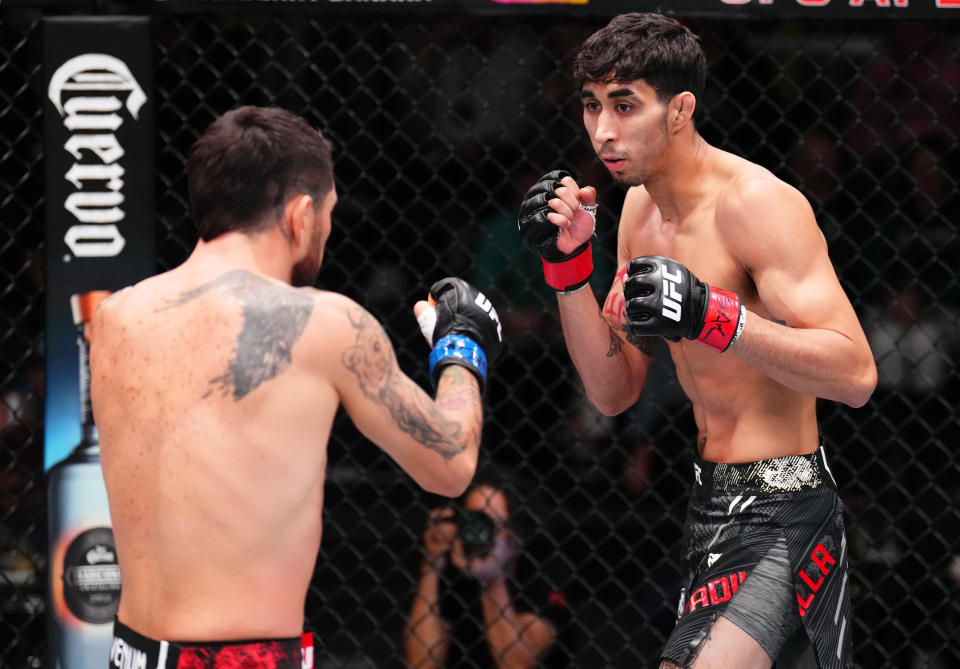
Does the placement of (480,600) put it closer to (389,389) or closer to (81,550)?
(81,550)

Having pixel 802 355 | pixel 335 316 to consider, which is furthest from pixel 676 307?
pixel 335 316

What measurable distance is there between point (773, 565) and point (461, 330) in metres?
0.65

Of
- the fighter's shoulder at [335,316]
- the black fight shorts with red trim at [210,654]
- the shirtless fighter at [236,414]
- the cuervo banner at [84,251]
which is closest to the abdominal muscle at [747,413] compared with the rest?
the shirtless fighter at [236,414]

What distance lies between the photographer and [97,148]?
2.39 metres

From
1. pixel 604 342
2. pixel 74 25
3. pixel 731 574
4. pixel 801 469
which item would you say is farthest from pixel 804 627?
pixel 74 25

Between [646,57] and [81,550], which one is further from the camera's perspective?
[81,550]

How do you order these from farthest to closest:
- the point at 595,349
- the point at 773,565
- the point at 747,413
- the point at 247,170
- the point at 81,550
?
the point at 81,550 → the point at 595,349 → the point at 747,413 → the point at 773,565 → the point at 247,170

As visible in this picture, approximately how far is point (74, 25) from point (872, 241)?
1981mm

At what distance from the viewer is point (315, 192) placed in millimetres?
1499

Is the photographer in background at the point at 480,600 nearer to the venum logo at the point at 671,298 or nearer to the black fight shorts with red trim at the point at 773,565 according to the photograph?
the black fight shorts with red trim at the point at 773,565

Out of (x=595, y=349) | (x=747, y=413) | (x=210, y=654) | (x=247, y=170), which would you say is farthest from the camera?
(x=595, y=349)

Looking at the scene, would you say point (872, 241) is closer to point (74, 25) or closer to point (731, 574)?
point (731, 574)

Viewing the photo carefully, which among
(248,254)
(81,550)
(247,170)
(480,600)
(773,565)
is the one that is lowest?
(480,600)

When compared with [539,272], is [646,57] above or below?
above
